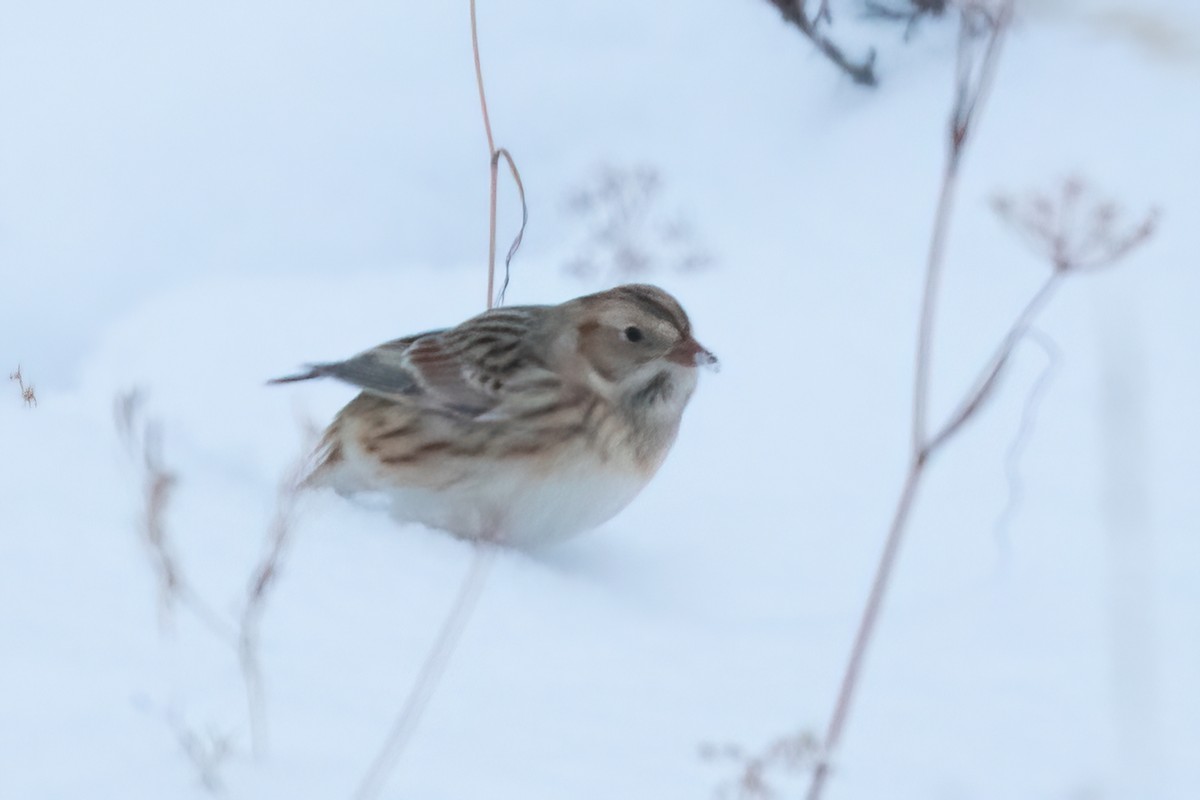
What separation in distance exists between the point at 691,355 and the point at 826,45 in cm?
257

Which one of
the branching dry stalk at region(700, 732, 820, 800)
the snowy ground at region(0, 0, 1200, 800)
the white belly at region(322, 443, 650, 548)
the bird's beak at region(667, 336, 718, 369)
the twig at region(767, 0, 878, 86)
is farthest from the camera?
the twig at region(767, 0, 878, 86)

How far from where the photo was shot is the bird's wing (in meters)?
3.43

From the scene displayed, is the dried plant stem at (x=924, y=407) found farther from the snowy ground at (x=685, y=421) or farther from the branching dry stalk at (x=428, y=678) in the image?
the branching dry stalk at (x=428, y=678)

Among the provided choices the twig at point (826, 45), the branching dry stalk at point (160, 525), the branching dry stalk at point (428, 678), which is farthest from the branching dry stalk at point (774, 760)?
the twig at point (826, 45)

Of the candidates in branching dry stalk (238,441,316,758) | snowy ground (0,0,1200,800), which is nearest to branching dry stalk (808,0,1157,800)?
snowy ground (0,0,1200,800)

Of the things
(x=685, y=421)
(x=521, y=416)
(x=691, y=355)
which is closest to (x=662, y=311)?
(x=691, y=355)

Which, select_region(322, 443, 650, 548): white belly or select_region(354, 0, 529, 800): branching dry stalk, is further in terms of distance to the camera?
select_region(322, 443, 650, 548): white belly

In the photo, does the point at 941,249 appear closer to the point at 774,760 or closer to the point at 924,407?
the point at 924,407

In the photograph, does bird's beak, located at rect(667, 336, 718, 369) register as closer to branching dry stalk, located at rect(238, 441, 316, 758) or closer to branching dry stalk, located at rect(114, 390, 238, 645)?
branching dry stalk, located at rect(114, 390, 238, 645)

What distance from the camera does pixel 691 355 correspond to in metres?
3.45

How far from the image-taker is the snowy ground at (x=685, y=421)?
2170 mm

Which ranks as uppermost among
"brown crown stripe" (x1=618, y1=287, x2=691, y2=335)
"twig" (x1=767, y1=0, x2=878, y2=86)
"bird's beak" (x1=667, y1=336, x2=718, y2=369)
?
"twig" (x1=767, y1=0, x2=878, y2=86)

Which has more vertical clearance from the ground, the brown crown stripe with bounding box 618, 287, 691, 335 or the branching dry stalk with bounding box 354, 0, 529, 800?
the brown crown stripe with bounding box 618, 287, 691, 335

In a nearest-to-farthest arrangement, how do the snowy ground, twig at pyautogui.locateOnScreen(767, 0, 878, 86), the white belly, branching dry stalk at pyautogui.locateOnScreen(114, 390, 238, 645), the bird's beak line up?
branching dry stalk at pyautogui.locateOnScreen(114, 390, 238, 645), the snowy ground, the white belly, the bird's beak, twig at pyautogui.locateOnScreen(767, 0, 878, 86)
